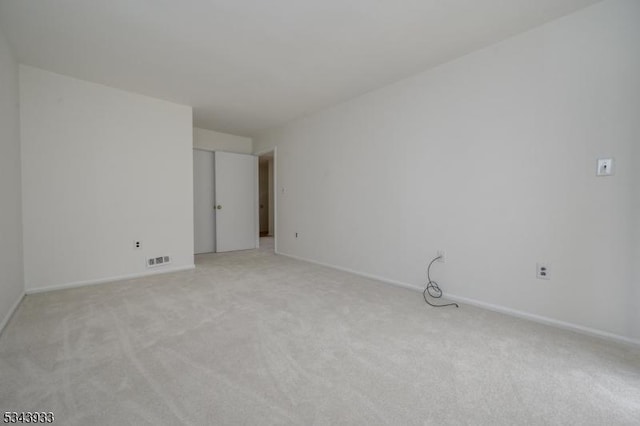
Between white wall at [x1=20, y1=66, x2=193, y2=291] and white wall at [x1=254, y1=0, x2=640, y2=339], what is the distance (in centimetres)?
267

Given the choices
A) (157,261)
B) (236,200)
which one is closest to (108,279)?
(157,261)

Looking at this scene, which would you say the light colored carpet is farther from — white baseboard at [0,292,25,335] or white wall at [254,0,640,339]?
white wall at [254,0,640,339]

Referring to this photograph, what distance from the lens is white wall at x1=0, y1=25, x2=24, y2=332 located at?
2.26 m

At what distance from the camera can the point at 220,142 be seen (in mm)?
5672

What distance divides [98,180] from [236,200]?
8.18 feet

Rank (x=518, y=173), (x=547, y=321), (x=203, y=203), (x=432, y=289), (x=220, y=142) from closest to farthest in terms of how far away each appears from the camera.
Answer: (x=547, y=321)
(x=518, y=173)
(x=432, y=289)
(x=203, y=203)
(x=220, y=142)

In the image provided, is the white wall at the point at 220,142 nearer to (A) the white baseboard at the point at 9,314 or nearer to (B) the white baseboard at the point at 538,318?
(A) the white baseboard at the point at 9,314

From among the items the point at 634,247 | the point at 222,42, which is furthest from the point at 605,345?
the point at 222,42

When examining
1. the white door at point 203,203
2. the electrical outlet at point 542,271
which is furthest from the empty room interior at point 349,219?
the white door at point 203,203

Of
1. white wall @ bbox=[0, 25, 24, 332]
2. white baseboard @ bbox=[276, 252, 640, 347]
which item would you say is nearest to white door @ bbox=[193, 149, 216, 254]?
white wall @ bbox=[0, 25, 24, 332]

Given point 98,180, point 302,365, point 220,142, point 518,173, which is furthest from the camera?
point 220,142

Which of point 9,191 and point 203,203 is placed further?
point 203,203

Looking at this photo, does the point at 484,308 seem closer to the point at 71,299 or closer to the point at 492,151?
the point at 492,151

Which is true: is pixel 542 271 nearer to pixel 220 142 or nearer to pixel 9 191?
pixel 9 191
